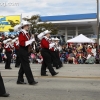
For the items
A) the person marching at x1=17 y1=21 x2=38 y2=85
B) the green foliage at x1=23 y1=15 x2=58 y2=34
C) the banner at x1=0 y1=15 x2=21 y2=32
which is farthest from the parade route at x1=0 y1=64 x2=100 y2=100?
the banner at x1=0 y1=15 x2=21 y2=32

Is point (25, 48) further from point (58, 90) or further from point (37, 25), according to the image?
point (37, 25)

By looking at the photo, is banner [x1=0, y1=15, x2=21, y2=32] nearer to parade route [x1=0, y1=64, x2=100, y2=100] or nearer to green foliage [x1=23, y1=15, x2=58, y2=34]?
green foliage [x1=23, y1=15, x2=58, y2=34]

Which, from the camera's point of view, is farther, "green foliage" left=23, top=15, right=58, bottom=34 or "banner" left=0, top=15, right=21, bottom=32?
"banner" left=0, top=15, right=21, bottom=32

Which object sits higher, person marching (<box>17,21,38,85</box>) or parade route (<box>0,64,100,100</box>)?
person marching (<box>17,21,38,85</box>)

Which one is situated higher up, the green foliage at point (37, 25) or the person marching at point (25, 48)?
the green foliage at point (37, 25)

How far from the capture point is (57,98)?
268 inches

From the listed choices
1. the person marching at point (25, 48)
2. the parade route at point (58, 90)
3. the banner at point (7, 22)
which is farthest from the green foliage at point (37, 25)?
the person marching at point (25, 48)

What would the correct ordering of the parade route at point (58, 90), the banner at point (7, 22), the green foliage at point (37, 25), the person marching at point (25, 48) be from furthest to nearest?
1. the banner at point (7, 22)
2. the green foliage at point (37, 25)
3. the person marching at point (25, 48)
4. the parade route at point (58, 90)

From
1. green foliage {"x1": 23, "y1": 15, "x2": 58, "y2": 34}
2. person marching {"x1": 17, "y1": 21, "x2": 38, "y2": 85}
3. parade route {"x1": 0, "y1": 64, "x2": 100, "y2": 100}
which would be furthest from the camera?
green foliage {"x1": 23, "y1": 15, "x2": 58, "y2": 34}

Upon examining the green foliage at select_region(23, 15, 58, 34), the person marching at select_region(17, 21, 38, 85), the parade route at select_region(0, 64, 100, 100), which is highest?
the green foliage at select_region(23, 15, 58, 34)

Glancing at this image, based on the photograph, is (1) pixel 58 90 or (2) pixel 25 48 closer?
(1) pixel 58 90

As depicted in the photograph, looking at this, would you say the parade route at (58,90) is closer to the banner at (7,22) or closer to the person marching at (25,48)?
the person marching at (25,48)

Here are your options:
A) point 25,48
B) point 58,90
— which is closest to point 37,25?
point 25,48

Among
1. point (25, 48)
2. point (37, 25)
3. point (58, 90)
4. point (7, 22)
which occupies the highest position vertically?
point (7, 22)
